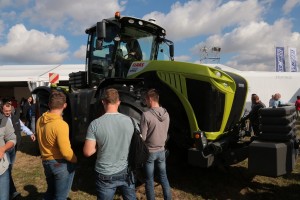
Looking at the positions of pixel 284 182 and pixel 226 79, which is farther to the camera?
pixel 284 182

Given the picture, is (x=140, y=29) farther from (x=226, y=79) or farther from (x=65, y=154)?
(x=65, y=154)

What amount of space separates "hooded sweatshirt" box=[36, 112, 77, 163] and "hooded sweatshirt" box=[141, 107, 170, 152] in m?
1.03

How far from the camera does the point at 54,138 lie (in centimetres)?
308

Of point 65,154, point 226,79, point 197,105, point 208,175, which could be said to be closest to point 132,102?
point 197,105

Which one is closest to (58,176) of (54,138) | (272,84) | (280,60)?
(54,138)

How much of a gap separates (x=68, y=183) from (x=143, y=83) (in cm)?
216

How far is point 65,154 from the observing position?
3.05 metres

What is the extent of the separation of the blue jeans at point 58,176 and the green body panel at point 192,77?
1873mm

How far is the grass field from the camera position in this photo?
4629 mm

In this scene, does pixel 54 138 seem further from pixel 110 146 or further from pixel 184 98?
pixel 184 98

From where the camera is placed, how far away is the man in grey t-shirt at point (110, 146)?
279 cm

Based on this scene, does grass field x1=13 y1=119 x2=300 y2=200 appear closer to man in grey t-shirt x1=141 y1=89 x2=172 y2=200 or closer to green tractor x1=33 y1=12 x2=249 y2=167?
green tractor x1=33 y1=12 x2=249 y2=167

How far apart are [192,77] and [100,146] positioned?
199 centimetres

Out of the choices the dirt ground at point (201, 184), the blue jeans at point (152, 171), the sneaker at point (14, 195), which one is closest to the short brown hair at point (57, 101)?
the blue jeans at point (152, 171)
